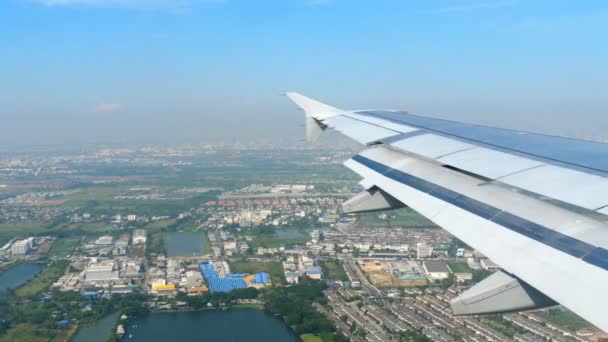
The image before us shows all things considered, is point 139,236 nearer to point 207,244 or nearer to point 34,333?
point 207,244

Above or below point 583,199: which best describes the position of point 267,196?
below

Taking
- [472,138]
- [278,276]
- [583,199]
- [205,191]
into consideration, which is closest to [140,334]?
[278,276]

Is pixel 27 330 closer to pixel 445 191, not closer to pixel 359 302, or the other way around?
pixel 359 302

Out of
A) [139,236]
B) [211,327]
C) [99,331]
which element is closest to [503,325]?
[211,327]

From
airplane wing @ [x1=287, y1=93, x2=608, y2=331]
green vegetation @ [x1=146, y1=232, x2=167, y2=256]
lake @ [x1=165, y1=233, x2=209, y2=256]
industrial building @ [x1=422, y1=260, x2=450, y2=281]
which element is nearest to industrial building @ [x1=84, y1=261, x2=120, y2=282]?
green vegetation @ [x1=146, y1=232, x2=167, y2=256]

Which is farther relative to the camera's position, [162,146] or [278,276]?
[162,146]
